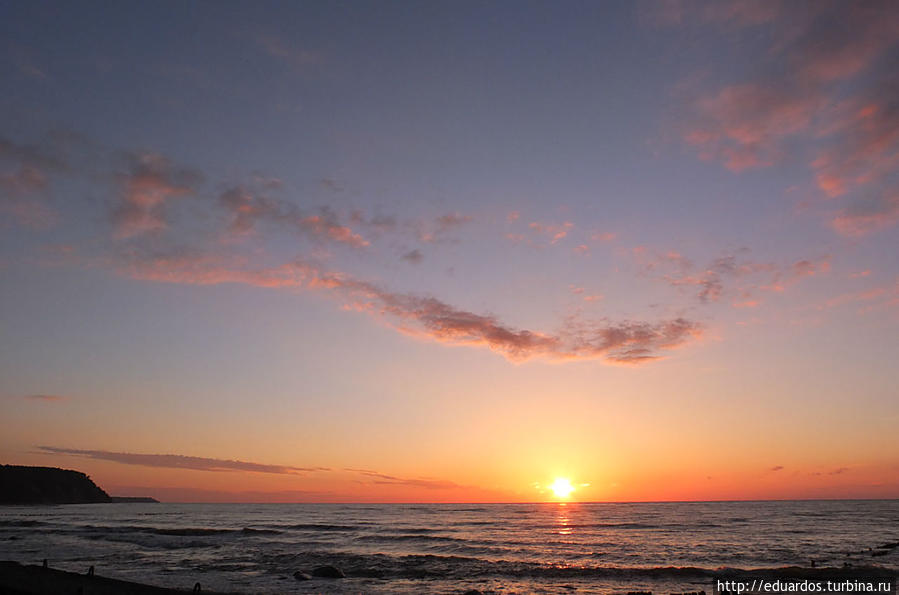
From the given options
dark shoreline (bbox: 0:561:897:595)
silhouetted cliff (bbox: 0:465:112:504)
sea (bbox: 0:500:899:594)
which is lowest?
silhouetted cliff (bbox: 0:465:112:504)

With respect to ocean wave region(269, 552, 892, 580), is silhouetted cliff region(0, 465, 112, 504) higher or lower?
lower

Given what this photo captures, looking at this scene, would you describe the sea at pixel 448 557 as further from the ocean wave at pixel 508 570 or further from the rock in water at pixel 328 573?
the rock in water at pixel 328 573

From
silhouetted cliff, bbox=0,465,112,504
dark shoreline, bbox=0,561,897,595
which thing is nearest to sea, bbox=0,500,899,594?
dark shoreline, bbox=0,561,897,595

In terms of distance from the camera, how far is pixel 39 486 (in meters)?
174

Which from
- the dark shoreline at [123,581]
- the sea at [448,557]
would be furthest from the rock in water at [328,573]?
the dark shoreline at [123,581]

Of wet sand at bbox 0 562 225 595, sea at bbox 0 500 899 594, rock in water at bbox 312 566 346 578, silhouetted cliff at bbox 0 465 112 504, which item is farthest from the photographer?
silhouetted cliff at bbox 0 465 112 504

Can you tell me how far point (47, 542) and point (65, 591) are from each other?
1559 inches

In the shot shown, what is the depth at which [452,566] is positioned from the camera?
4106cm

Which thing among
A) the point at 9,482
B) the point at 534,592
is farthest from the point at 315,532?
the point at 9,482

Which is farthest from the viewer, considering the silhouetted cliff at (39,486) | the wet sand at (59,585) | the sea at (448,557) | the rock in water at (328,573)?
the silhouetted cliff at (39,486)

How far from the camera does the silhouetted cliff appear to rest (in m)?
163

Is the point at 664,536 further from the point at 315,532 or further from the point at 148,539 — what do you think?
the point at 148,539

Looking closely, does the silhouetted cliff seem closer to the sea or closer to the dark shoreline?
the sea

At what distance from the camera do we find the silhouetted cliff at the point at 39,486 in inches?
6407
